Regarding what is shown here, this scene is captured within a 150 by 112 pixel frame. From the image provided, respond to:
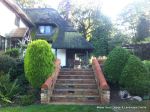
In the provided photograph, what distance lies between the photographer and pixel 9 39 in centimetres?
2898

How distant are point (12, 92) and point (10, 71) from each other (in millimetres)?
2963

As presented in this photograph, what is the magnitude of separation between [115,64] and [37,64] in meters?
4.25

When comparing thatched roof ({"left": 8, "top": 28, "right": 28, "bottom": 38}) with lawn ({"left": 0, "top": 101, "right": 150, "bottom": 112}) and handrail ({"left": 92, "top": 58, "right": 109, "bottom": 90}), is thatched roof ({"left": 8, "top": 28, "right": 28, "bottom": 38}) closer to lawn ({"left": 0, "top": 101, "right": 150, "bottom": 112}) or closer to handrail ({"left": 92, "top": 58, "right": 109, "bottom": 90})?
handrail ({"left": 92, "top": 58, "right": 109, "bottom": 90})

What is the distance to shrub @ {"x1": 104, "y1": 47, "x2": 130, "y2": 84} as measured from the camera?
1698 centimetres

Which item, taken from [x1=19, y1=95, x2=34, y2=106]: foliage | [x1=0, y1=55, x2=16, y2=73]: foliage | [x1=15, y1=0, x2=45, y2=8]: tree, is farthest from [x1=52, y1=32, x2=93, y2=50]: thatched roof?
[x1=15, y1=0, x2=45, y2=8]: tree

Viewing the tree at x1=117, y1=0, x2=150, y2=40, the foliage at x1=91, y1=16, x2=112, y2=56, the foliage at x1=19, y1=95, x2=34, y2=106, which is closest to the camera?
the foliage at x1=19, y1=95, x2=34, y2=106

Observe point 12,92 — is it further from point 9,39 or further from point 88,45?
point 88,45

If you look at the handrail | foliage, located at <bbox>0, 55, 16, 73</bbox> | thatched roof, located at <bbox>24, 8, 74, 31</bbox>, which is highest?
thatched roof, located at <bbox>24, 8, 74, 31</bbox>

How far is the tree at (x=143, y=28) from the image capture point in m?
36.2

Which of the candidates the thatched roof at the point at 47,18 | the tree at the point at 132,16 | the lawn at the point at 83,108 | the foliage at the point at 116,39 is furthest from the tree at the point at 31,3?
the lawn at the point at 83,108

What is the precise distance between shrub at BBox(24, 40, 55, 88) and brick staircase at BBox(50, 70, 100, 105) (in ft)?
3.72

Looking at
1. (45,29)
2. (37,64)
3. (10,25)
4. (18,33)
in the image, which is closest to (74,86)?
(37,64)

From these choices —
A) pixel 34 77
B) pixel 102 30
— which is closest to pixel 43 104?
pixel 34 77

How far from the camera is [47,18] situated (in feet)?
121
